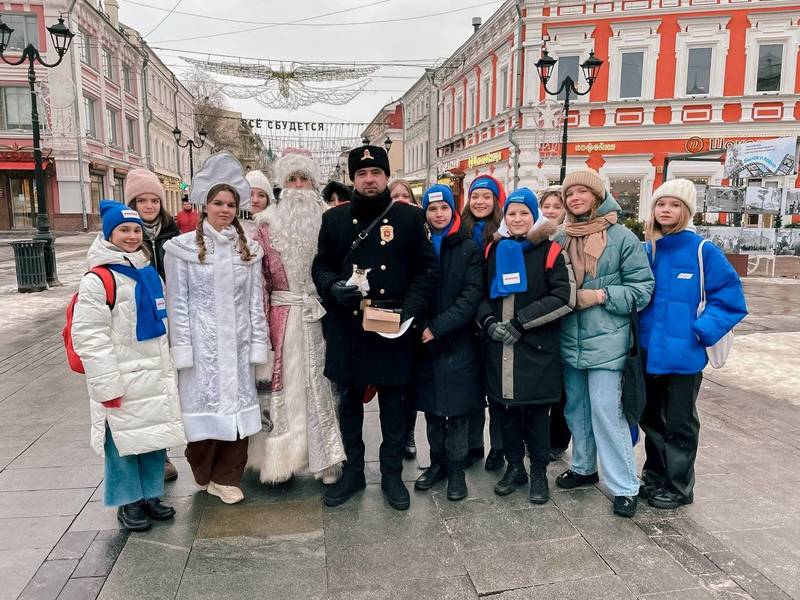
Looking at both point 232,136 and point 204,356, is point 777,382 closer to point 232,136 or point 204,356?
point 204,356

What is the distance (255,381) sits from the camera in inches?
138

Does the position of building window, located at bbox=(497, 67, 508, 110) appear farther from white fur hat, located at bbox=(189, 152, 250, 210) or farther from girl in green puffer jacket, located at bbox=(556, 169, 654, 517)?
white fur hat, located at bbox=(189, 152, 250, 210)

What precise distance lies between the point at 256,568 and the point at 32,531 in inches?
54.1

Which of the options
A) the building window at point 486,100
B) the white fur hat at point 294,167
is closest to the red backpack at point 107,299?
the white fur hat at point 294,167

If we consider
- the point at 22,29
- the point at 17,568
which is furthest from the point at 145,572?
the point at 22,29

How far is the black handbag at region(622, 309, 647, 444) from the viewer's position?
3.26 meters

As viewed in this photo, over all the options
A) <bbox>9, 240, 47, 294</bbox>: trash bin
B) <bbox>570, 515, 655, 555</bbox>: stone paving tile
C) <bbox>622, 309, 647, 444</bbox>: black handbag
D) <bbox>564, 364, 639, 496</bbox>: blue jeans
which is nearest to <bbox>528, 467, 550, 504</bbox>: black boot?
<bbox>570, 515, 655, 555</bbox>: stone paving tile

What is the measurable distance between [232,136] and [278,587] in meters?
51.1

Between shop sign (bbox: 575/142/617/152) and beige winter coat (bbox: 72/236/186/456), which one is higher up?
shop sign (bbox: 575/142/617/152)

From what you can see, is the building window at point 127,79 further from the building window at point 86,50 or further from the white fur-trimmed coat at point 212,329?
the white fur-trimmed coat at point 212,329

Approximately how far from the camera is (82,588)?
104 inches

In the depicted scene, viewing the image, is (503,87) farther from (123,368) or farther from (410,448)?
(123,368)

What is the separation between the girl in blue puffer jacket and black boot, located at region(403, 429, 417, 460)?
1.62 meters

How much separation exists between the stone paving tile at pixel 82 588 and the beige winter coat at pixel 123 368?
0.62 meters
